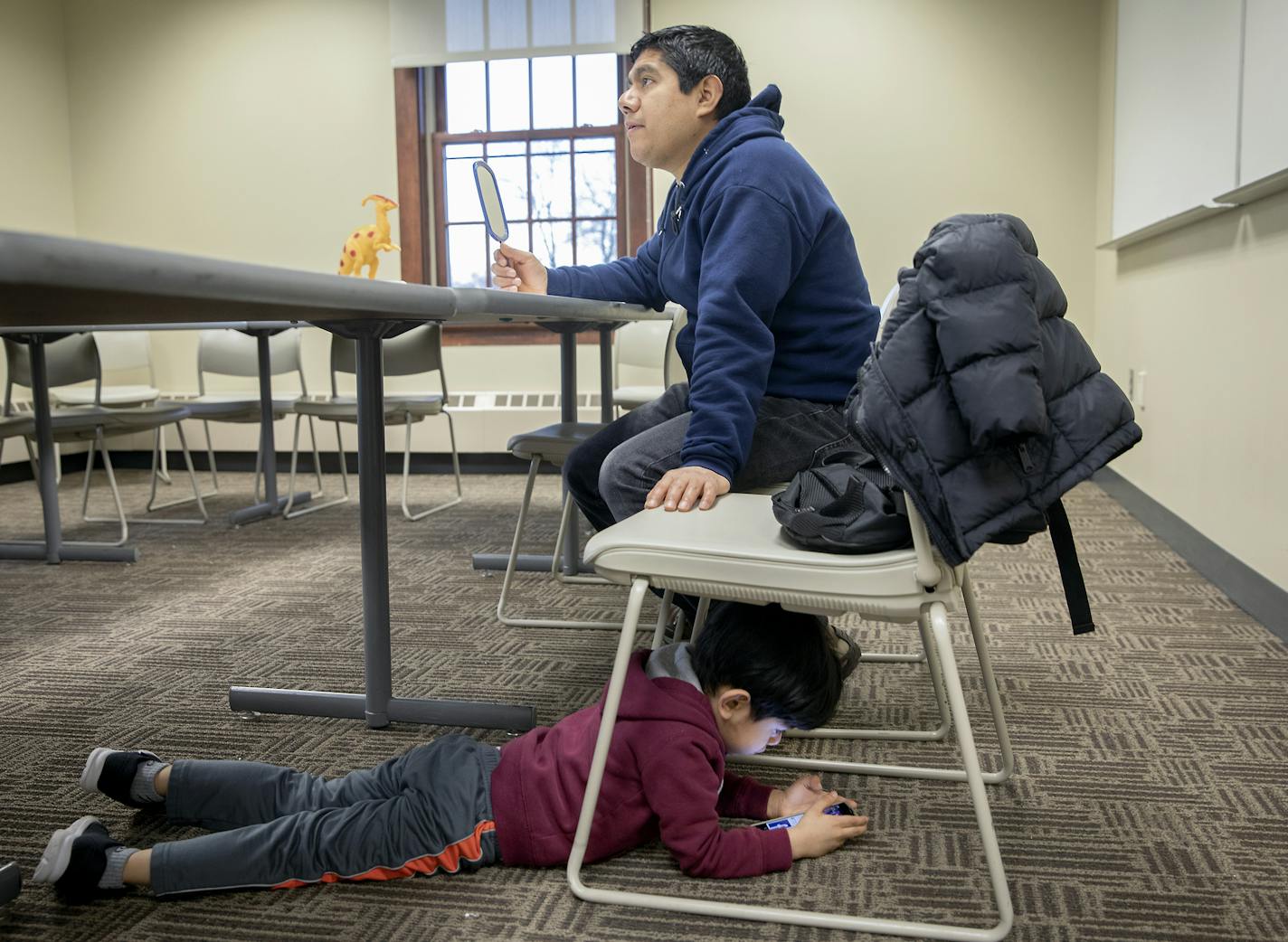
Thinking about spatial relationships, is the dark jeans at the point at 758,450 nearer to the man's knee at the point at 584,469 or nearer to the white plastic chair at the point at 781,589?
the man's knee at the point at 584,469

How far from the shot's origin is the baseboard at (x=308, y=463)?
5500mm

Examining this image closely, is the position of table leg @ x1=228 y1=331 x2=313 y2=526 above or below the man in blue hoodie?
below

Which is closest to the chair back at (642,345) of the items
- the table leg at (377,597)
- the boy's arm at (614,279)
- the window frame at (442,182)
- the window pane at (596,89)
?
the window frame at (442,182)

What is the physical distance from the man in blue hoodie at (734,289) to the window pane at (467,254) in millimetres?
3763

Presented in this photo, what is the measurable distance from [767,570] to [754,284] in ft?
1.76

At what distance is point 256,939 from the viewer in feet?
3.86

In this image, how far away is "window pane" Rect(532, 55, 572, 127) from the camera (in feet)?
17.9

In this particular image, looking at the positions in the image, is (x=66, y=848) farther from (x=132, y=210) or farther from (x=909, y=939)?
(x=132, y=210)

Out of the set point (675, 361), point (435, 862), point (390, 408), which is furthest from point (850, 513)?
point (390, 408)

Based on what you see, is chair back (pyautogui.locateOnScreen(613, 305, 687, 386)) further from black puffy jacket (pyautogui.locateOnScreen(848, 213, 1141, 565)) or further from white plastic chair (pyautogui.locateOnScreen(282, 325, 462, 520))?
black puffy jacket (pyautogui.locateOnScreen(848, 213, 1141, 565))

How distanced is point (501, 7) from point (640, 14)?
68cm

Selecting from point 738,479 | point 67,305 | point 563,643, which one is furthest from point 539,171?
point 67,305

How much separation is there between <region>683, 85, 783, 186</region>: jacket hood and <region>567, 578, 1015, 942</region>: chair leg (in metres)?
0.81

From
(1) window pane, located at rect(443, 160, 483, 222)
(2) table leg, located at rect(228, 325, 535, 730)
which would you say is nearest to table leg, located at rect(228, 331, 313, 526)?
(1) window pane, located at rect(443, 160, 483, 222)
